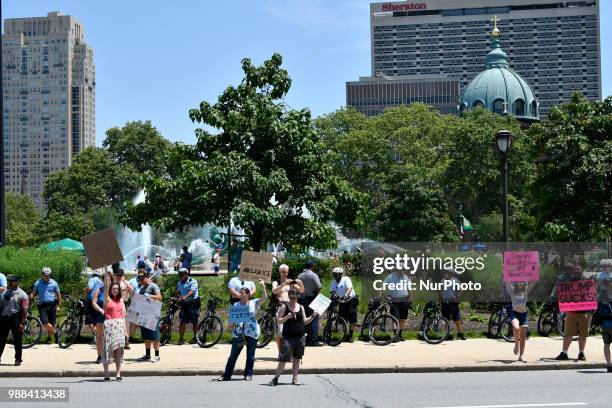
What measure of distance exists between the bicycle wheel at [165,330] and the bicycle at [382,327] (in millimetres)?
4209

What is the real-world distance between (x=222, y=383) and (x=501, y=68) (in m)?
127

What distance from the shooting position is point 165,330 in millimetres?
20328

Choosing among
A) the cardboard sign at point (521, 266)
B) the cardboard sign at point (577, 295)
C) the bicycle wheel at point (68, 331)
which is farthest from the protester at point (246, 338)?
the cardboard sign at point (521, 266)

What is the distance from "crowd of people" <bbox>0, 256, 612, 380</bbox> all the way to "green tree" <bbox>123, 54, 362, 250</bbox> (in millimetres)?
3687

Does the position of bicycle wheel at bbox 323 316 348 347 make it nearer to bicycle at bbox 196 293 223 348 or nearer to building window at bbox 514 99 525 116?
bicycle at bbox 196 293 223 348

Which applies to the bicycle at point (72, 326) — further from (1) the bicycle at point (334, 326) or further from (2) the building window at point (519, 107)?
(2) the building window at point (519, 107)

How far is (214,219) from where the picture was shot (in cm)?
2442

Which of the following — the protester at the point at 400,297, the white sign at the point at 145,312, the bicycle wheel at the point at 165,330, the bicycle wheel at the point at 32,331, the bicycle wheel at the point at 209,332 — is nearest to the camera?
the white sign at the point at 145,312

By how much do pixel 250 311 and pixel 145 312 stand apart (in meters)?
3.02

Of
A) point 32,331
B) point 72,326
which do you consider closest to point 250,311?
Result: point 72,326

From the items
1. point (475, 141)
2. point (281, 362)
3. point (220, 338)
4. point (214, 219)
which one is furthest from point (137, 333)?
point (475, 141)

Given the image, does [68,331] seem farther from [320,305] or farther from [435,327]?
[435,327]

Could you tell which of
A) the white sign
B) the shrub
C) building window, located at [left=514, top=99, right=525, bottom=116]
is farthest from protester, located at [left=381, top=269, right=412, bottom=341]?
building window, located at [left=514, top=99, right=525, bottom=116]

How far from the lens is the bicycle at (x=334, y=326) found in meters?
20.2
